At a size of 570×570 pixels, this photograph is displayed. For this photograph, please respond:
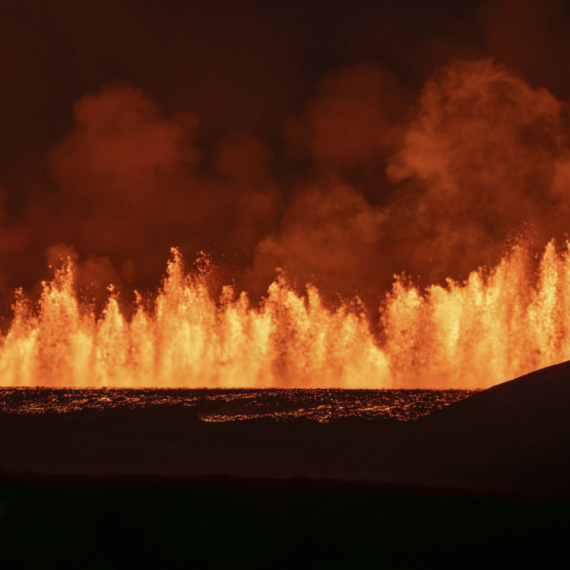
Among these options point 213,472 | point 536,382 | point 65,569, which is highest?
point 536,382

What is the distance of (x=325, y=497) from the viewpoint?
20172 mm

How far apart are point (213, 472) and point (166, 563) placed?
10026 mm

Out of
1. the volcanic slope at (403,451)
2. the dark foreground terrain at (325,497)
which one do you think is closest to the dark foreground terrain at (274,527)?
the dark foreground terrain at (325,497)

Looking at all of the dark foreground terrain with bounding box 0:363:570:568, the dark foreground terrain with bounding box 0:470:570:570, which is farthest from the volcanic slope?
the dark foreground terrain with bounding box 0:470:570:570

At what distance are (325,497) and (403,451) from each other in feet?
23.8

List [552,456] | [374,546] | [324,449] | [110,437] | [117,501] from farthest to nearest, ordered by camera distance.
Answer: [110,437] < [324,449] < [552,456] < [117,501] < [374,546]

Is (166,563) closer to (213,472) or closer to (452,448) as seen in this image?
(213,472)

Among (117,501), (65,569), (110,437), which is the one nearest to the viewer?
(65,569)

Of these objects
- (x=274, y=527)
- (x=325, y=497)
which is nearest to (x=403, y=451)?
(x=325, y=497)

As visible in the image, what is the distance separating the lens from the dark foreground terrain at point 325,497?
50.5 ft

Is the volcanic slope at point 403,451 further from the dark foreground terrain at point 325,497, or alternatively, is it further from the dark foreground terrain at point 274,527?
the dark foreground terrain at point 274,527

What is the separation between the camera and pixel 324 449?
101 feet

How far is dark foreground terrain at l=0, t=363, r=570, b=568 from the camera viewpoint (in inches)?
606

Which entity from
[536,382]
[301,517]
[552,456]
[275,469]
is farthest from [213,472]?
[536,382]
